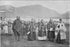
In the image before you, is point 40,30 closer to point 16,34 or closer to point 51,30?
point 51,30

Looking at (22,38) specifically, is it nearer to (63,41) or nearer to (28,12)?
(28,12)

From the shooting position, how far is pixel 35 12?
7.12 metres

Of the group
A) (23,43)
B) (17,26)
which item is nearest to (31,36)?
(23,43)

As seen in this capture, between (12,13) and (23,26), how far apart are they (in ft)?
3.39

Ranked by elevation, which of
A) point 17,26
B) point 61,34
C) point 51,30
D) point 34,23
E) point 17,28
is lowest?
Answer: point 61,34

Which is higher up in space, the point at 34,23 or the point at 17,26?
the point at 34,23

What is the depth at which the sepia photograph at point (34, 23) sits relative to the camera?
705 centimetres

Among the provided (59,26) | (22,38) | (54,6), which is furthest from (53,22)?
(22,38)

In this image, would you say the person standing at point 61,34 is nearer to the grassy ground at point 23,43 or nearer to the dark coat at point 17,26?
the grassy ground at point 23,43

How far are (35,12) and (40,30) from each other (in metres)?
1.13

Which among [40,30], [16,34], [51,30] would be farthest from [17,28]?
[51,30]

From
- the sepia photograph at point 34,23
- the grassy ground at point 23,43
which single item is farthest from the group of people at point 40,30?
the grassy ground at point 23,43

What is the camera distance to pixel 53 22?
707cm

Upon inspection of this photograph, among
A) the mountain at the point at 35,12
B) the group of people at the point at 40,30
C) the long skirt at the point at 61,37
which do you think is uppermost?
the mountain at the point at 35,12
